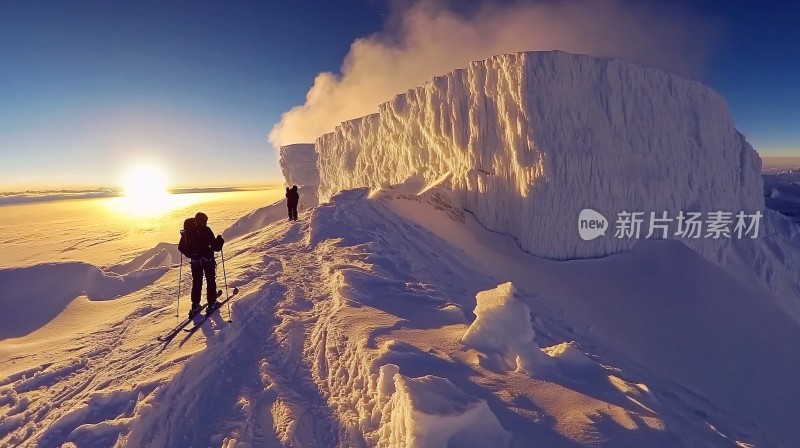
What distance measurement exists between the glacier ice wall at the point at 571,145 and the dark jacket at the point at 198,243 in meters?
15.5

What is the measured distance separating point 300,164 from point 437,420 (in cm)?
6348

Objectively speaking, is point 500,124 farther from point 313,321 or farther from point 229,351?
point 229,351

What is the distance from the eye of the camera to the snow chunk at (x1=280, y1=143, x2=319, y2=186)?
62906 millimetres

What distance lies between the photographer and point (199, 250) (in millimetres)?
7109

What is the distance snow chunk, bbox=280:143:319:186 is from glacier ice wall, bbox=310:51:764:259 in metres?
38.7

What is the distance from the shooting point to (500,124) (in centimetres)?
2089

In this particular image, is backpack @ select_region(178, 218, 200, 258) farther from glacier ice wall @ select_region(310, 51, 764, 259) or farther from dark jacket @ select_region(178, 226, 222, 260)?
glacier ice wall @ select_region(310, 51, 764, 259)

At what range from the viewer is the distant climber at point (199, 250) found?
23.2ft

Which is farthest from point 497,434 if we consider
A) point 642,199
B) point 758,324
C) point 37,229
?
point 37,229

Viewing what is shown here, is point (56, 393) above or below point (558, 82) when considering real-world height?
below

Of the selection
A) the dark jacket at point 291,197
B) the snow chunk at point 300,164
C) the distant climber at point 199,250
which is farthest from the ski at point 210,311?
the snow chunk at point 300,164

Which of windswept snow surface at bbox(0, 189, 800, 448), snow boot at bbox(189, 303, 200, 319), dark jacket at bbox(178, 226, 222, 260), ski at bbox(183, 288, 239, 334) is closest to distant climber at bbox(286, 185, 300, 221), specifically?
windswept snow surface at bbox(0, 189, 800, 448)

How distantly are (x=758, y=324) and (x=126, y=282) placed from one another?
23322mm

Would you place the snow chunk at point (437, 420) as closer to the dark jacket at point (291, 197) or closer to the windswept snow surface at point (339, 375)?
the windswept snow surface at point (339, 375)
